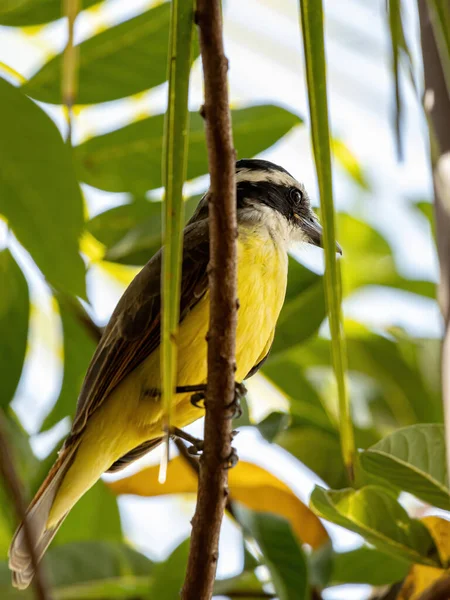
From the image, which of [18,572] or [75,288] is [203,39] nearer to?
[75,288]

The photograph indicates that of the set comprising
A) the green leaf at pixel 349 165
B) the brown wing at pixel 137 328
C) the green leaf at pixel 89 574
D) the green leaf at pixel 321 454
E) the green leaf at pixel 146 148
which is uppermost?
the green leaf at pixel 349 165

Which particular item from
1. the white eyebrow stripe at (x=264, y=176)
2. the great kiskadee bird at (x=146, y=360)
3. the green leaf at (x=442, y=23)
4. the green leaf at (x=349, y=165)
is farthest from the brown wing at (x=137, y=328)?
the green leaf at (x=349, y=165)

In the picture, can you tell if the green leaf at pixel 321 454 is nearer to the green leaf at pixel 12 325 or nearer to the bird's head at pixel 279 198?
the bird's head at pixel 279 198

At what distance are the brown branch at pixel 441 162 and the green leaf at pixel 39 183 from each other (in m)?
0.73

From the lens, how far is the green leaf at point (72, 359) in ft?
8.87

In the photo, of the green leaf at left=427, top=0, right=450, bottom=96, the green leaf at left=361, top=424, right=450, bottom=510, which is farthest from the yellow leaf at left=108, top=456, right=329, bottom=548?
the green leaf at left=427, top=0, right=450, bottom=96

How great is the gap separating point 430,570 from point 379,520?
1.07 feet

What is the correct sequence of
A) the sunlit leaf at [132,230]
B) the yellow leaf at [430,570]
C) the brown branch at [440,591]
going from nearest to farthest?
the brown branch at [440,591]
the yellow leaf at [430,570]
the sunlit leaf at [132,230]

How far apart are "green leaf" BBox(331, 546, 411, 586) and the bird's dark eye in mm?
1139

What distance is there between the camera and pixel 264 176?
2855 mm

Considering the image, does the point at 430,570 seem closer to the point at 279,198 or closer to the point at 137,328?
the point at 137,328

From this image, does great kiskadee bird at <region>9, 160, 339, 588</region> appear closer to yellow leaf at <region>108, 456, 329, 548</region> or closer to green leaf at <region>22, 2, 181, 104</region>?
yellow leaf at <region>108, 456, 329, 548</region>

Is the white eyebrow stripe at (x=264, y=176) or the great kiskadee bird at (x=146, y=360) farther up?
the white eyebrow stripe at (x=264, y=176)

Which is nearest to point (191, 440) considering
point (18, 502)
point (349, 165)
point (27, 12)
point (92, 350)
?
point (92, 350)
